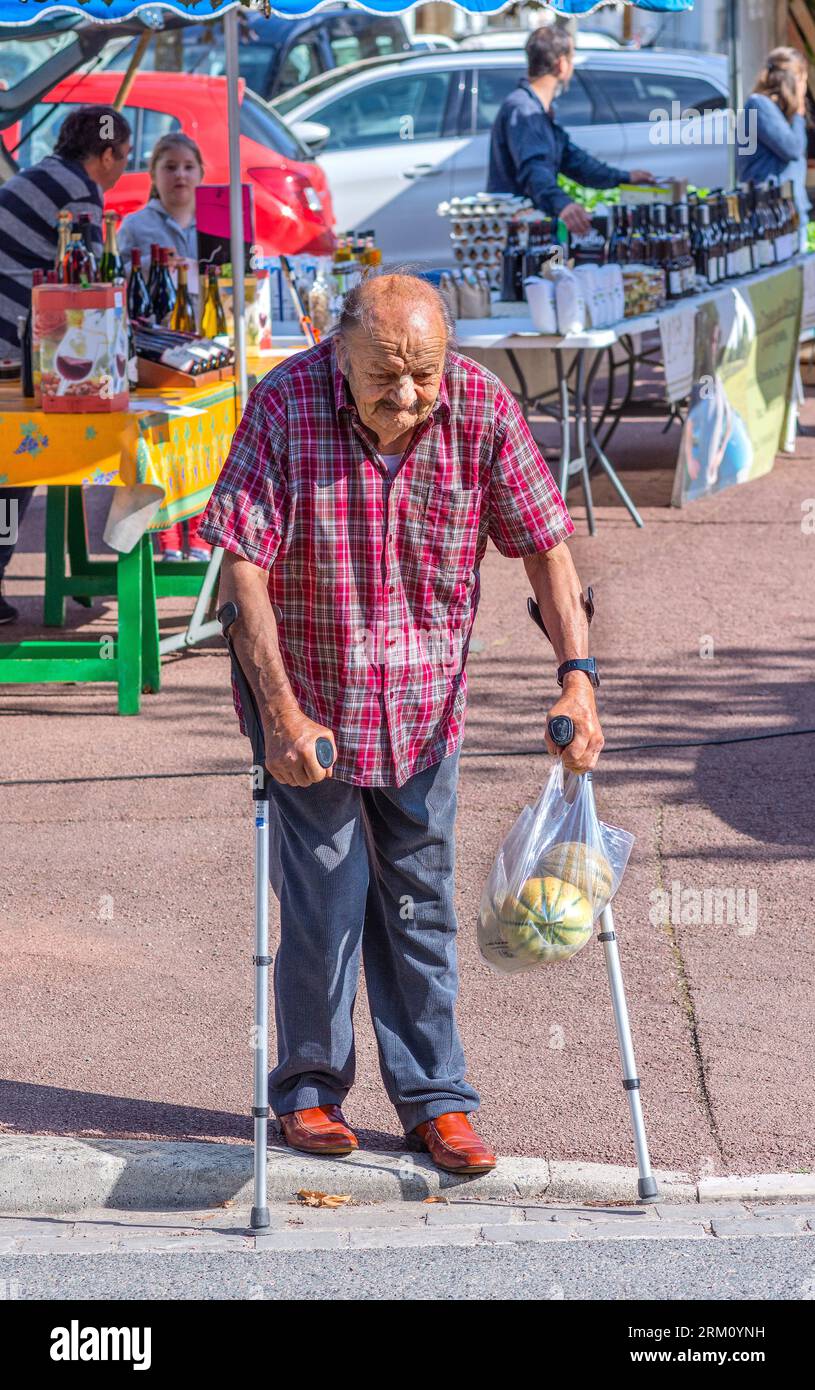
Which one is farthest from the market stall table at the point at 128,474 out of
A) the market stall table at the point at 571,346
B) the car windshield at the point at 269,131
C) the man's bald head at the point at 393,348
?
the car windshield at the point at 269,131

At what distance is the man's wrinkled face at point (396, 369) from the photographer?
3.60m

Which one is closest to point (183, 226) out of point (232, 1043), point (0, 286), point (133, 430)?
point (0, 286)

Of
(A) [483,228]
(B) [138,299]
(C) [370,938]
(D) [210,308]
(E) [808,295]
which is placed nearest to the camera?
(C) [370,938]

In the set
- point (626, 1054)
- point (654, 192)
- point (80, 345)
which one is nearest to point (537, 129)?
point (654, 192)

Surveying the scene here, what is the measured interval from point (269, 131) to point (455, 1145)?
466 inches

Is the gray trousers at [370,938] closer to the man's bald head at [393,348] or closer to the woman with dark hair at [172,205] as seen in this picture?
the man's bald head at [393,348]

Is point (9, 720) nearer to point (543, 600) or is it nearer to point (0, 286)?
point (0, 286)

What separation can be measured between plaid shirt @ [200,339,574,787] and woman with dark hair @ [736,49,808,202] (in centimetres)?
939

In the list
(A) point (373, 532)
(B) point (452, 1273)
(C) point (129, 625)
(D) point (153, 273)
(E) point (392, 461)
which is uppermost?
(D) point (153, 273)

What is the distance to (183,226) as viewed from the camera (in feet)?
30.5

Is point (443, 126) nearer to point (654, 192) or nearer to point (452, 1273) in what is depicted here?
point (654, 192)

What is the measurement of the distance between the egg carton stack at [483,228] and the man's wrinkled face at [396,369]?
21.8ft

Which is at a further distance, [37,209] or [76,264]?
[37,209]

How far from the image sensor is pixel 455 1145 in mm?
4074
